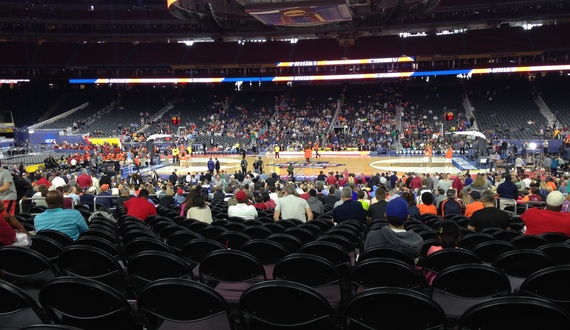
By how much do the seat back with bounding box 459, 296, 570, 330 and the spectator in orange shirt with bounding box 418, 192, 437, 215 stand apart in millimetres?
7498

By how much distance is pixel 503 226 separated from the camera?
784cm

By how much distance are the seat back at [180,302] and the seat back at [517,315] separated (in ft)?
4.99

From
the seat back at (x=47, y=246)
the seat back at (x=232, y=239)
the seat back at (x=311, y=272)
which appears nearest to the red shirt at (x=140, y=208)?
the seat back at (x=232, y=239)

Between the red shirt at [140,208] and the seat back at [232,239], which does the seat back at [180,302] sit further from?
the red shirt at [140,208]

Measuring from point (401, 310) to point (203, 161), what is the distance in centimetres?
3650

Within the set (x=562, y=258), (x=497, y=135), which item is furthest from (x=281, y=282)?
(x=497, y=135)

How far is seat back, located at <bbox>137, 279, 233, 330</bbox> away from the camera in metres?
3.00

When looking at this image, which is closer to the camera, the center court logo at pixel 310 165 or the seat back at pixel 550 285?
the seat back at pixel 550 285

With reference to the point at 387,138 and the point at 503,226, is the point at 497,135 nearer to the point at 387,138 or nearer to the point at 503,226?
the point at 387,138

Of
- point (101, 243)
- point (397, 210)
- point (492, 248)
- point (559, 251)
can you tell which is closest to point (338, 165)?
point (397, 210)

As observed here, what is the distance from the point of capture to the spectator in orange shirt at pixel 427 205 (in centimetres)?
1000

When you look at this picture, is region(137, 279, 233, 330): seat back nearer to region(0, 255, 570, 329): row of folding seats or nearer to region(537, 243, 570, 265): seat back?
region(0, 255, 570, 329): row of folding seats

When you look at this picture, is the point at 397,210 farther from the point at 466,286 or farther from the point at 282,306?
the point at 282,306

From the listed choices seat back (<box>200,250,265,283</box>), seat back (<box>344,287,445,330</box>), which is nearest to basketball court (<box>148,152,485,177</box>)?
seat back (<box>200,250,265,283</box>)
